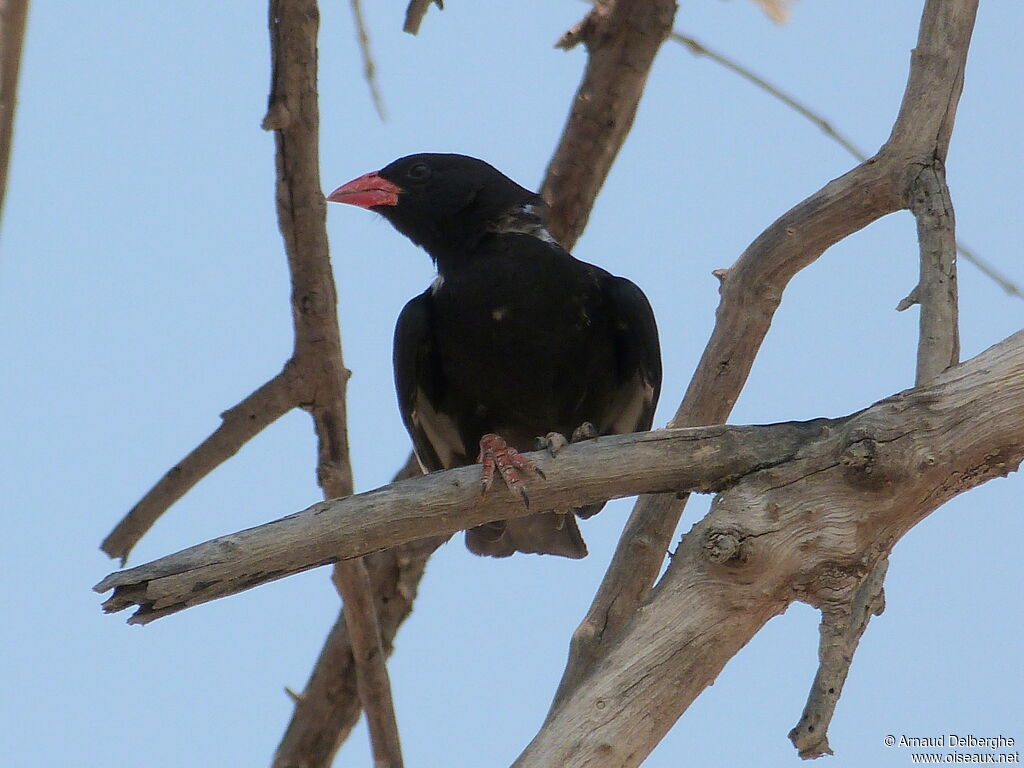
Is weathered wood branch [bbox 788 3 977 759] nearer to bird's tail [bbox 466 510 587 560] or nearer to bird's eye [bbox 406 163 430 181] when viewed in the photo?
bird's tail [bbox 466 510 587 560]

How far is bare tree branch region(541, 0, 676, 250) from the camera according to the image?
6141mm

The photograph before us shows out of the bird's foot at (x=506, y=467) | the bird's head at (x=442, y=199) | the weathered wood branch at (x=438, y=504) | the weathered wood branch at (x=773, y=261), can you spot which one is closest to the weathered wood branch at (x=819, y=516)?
the weathered wood branch at (x=438, y=504)

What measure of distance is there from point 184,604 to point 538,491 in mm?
965

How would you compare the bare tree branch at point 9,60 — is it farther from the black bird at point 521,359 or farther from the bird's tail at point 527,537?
the bird's tail at point 527,537

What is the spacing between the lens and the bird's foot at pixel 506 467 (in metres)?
3.52

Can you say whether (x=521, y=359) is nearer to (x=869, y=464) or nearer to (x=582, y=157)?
(x=582, y=157)

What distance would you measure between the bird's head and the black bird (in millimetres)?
128

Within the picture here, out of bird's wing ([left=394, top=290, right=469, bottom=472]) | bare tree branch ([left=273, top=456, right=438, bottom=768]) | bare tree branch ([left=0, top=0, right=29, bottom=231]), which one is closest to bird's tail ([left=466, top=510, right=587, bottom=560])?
bird's wing ([left=394, top=290, right=469, bottom=472])

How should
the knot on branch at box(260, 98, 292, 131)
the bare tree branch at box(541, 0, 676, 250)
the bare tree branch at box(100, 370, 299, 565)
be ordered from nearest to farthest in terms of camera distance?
the knot on branch at box(260, 98, 292, 131), the bare tree branch at box(100, 370, 299, 565), the bare tree branch at box(541, 0, 676, 250)

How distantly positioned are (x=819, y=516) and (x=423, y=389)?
2273 mm

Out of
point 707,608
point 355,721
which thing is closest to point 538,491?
point 707,608

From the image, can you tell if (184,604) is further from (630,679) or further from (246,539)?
(630,679)

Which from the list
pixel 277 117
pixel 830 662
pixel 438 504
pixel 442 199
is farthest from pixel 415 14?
pixel 830 662

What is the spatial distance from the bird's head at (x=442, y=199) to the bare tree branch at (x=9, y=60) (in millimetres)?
2481
